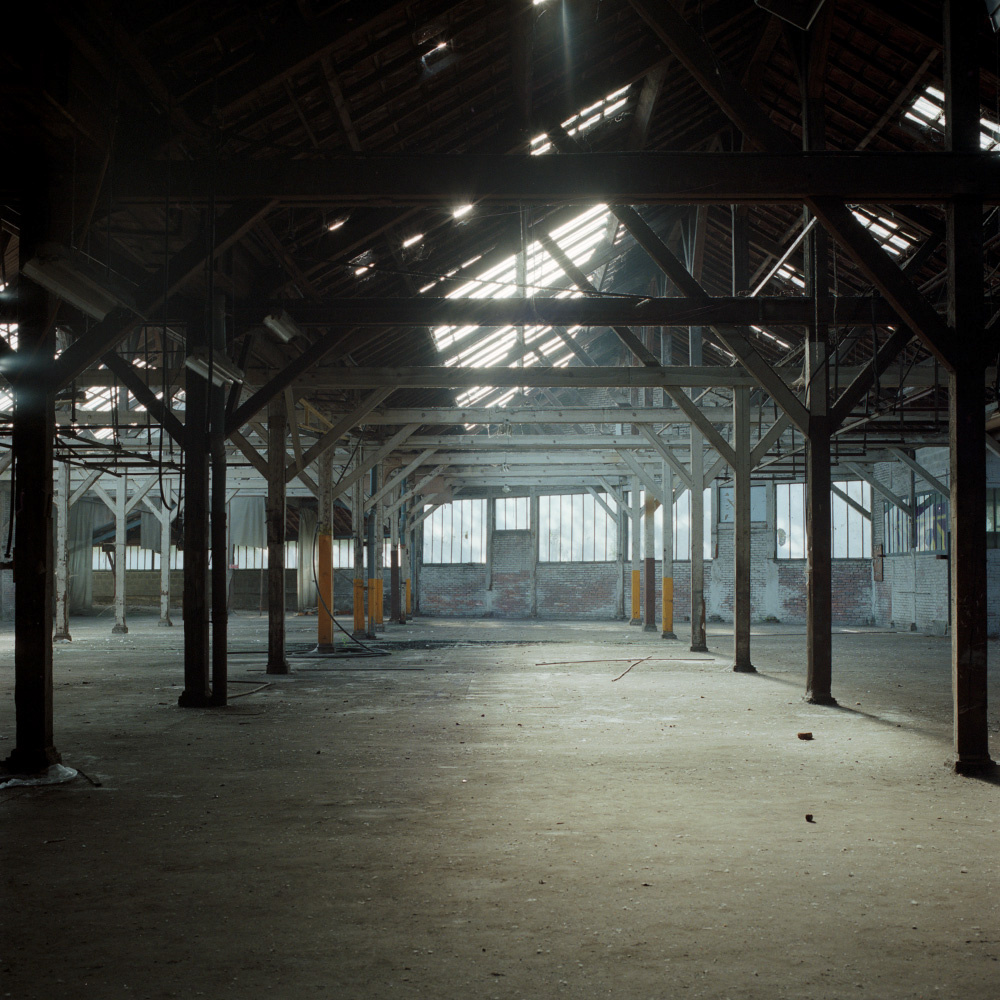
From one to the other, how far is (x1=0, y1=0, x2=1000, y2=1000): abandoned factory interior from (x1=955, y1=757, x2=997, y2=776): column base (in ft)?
0.07

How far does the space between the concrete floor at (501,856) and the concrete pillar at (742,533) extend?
9.78ft

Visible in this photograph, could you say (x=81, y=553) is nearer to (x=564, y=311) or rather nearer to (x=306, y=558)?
(x=306, y=558)

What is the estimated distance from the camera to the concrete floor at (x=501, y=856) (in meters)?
2.52

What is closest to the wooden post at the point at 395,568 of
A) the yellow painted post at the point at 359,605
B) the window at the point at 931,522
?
the yellow painted post at the point at 359,605

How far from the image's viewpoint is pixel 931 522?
1930 centimetres

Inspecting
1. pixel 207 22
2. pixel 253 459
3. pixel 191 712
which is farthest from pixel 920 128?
pixel 191 712

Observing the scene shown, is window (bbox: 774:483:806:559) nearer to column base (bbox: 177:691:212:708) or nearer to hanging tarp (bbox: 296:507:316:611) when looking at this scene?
hanging tarp (bbox: 296:507:316:611)

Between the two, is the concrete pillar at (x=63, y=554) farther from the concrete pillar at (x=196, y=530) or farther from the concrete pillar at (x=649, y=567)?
the concrete pillar at (x=649, y=567)

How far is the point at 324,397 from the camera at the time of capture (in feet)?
46.3

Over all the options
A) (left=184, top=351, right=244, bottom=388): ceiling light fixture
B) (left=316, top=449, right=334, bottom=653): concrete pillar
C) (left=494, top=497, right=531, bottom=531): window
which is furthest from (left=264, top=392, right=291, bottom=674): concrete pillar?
(left=494, top=497, right=531, bottom=531): window

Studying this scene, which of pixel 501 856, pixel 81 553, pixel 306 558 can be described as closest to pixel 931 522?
pixel 501 856

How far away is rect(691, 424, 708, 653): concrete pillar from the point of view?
44.1 ft

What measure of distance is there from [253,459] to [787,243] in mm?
7211

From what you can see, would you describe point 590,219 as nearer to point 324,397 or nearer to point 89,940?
point 324,397
